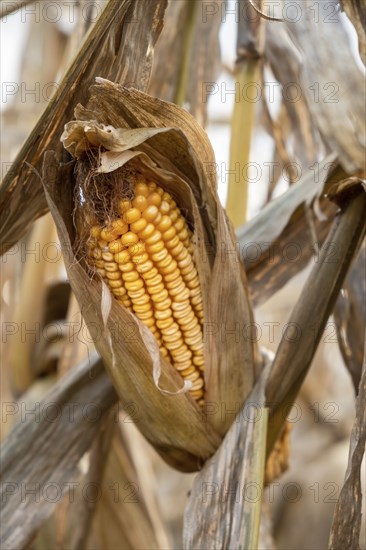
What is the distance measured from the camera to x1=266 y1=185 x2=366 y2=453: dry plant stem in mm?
1245

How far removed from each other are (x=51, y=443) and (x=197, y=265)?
20.8 inches

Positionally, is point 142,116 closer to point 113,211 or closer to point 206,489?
point 113,211

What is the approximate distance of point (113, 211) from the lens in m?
1.02

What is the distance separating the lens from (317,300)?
4.13 ft

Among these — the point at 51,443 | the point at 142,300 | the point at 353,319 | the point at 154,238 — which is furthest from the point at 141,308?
the point at 353,319

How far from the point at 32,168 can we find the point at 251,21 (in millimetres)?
894

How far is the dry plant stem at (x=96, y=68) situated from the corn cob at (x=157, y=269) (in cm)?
16

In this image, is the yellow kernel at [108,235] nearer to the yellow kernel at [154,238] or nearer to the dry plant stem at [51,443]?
the yellow kernel at [154,238]

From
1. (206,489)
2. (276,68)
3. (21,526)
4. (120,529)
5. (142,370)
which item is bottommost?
(120,529)

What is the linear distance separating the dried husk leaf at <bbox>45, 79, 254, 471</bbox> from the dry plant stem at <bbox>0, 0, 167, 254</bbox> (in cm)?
8

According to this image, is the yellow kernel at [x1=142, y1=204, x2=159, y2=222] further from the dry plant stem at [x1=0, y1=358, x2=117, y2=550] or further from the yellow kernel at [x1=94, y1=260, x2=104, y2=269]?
the dry plant stem at [x1=0, y1=358, x2=117, y2=550]

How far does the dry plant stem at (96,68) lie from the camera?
43.1 inches

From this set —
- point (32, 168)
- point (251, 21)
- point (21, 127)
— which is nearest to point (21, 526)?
point (32, 168)

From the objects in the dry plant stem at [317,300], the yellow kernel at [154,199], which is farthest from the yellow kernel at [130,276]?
the dry plant stem at [317,300]
